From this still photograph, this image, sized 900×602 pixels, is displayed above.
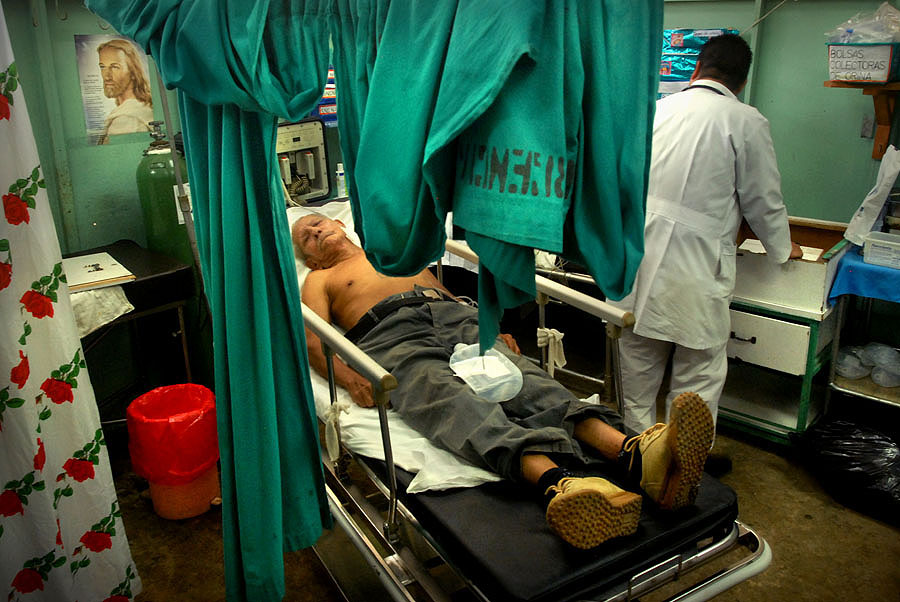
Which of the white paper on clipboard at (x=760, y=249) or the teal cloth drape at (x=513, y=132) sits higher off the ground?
the teal cloth drape at (x=513, y=132)

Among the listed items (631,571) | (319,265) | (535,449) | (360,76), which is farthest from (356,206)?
(319,265)

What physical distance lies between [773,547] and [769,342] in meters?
0.82

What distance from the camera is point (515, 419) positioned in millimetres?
2199

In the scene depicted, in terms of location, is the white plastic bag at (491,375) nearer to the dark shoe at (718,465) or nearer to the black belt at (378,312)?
the black belt at (378,312)

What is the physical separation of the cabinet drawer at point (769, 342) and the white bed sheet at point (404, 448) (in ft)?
5.16

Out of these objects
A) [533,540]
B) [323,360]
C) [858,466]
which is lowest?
[858,466]

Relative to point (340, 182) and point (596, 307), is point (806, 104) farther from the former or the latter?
point (340, 182)

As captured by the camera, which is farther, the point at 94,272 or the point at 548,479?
the point at 94,272

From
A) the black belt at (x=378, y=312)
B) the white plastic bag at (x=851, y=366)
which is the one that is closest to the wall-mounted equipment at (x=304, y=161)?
the black belt at (x=378, y=312)

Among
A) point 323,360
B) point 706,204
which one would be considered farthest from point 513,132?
point 706,204

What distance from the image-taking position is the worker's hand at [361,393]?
7.75ft

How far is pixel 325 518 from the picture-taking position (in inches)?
80.0

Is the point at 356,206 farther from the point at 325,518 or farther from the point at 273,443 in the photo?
the point at 325,518

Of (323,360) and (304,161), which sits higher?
(304,161)
